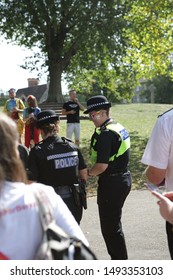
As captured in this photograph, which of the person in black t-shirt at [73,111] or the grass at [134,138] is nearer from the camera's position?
the grass at [134,138]

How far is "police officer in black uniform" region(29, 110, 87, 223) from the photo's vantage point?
4215mm

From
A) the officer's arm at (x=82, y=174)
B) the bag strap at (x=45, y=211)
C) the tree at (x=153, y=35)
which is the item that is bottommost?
the officer's arm at (x=82, y=174)

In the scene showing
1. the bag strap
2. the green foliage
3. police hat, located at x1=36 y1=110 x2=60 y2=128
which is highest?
police hat, located at x1=36 y1=110 x2=60 y2=128

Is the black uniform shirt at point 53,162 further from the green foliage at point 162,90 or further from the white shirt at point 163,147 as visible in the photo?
the green foliage at point 162,90

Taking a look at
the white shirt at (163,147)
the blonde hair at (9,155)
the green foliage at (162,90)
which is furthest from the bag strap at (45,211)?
the green foliage at (162,90)

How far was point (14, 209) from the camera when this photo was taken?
1880 millimetres

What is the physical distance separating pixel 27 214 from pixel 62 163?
238 centimetres

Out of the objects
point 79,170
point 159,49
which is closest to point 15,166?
point 79,170

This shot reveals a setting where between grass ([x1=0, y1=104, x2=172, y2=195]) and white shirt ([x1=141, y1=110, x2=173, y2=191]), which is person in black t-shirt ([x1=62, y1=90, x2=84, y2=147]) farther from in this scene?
white shirt ([x1=141, y1=110, x2=173, y2=191])

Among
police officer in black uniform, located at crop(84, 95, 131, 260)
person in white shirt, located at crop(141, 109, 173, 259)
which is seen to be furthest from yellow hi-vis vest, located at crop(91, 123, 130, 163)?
person in white shirt, located at crop(141, 109, 173, 259)

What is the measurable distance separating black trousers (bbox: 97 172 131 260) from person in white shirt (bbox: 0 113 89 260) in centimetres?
275

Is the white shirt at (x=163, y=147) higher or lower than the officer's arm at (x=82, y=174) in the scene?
higher

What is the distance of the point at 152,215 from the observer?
7289 mm

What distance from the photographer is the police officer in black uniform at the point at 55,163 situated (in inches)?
166
